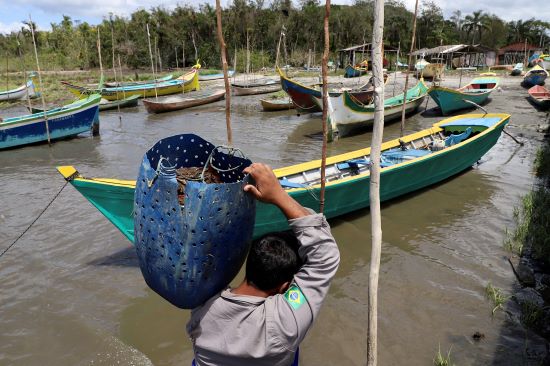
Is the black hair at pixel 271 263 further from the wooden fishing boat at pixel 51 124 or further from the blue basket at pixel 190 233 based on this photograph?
the wooden fishing boat at pixel 51 124

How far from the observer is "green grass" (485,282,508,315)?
3.89m

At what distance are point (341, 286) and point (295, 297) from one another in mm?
3219

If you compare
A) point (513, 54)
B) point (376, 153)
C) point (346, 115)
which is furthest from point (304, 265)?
point (513, 54)

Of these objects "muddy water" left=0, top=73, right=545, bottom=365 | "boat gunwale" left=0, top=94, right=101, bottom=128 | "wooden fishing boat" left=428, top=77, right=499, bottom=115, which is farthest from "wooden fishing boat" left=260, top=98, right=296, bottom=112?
"muddy water" left=0, top=73, right=545, bottom=365

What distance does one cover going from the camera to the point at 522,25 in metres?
46.5

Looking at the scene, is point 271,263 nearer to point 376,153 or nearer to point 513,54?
point 376,153

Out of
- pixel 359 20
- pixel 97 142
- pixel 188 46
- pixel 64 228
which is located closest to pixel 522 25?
pixel 359 20

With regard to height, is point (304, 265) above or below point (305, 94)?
above

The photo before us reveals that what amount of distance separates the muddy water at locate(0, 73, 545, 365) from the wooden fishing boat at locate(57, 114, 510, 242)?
37 cm

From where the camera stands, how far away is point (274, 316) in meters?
1.32

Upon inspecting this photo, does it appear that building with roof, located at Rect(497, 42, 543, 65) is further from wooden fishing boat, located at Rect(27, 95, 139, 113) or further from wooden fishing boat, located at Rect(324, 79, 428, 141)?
wooden fishing boat, located at Rect(27, 95, 139, 113)

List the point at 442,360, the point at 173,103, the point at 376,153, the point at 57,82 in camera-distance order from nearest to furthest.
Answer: the point at 376,153, the point at 442,360, the point at 173,103, the point at 57,82

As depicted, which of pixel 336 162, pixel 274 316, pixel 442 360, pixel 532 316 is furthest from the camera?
pixel 336 162

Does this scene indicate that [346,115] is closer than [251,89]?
Yes
